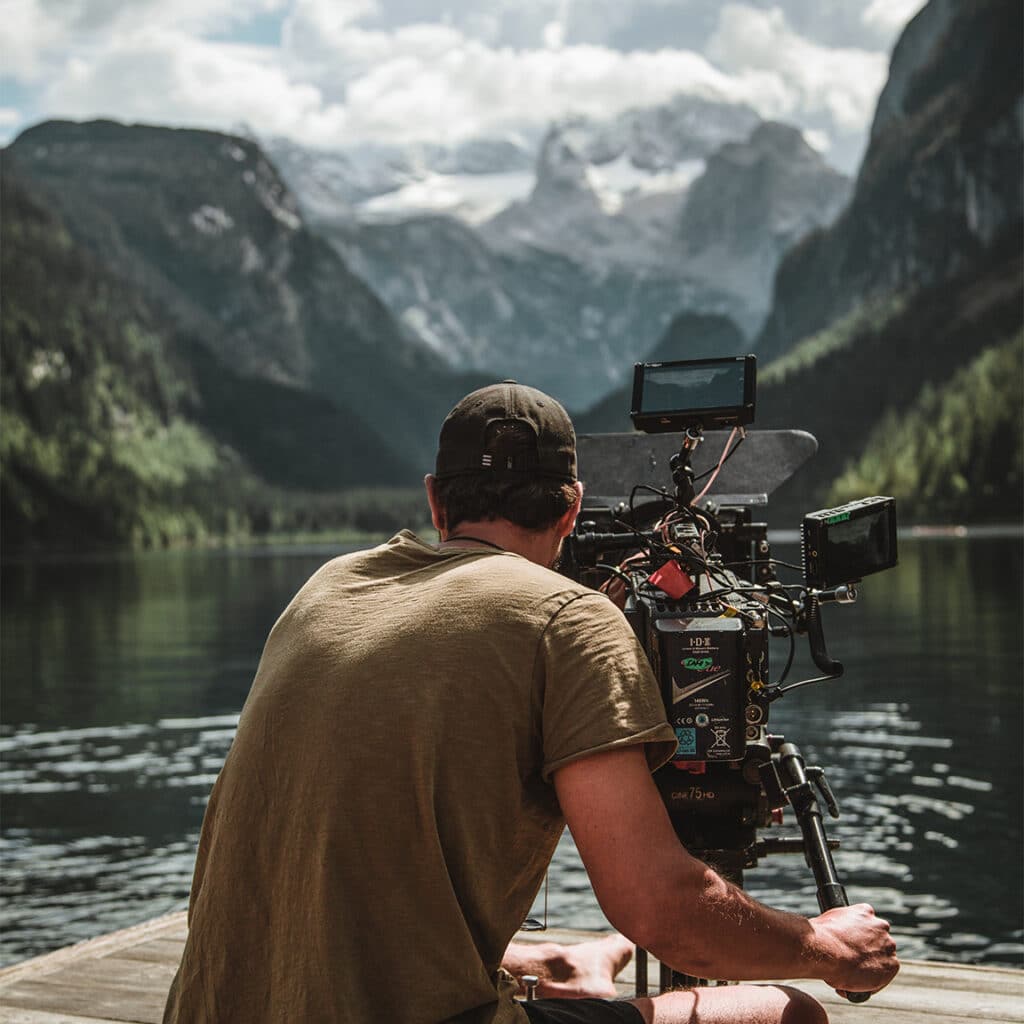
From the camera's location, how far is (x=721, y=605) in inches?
114

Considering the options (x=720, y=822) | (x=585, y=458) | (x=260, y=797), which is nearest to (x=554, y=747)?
(x=260, y=797)

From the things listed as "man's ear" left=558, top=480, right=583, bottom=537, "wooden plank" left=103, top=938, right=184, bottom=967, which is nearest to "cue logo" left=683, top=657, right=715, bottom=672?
"man's ear" left=558, top=480, right=583, bottom=537

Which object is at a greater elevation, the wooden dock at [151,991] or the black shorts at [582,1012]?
the black shorts at [582,1012]

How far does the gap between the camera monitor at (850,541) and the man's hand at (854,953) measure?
776mm

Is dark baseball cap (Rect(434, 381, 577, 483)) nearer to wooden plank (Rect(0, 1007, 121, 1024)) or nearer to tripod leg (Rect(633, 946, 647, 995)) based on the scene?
tripod leg (Rect(633, 946, 647, 995))

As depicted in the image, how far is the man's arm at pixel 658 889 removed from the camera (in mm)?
2215

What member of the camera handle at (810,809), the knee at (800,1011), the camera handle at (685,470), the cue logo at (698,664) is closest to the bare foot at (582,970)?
the camera handle at (810,809)

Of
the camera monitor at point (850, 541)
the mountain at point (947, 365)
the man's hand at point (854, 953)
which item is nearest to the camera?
the man's hand at point (854, 953)

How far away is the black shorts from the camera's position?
8.27 ft

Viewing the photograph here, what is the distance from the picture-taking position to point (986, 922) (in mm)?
10273

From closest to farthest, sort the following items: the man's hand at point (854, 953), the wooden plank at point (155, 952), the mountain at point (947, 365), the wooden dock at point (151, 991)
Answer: the man's hand at point (854, 953) < the wooden dock at point (151, 991) < the wooden plank at point (155, 952) < the mountain at point (947, 365)

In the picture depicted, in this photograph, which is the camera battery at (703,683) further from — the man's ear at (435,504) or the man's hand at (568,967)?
the man's hand at (568,967)

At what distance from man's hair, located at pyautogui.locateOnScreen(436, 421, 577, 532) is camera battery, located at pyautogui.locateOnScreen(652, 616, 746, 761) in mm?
365

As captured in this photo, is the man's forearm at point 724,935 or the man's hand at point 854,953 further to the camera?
the man's hand at point 854,953
